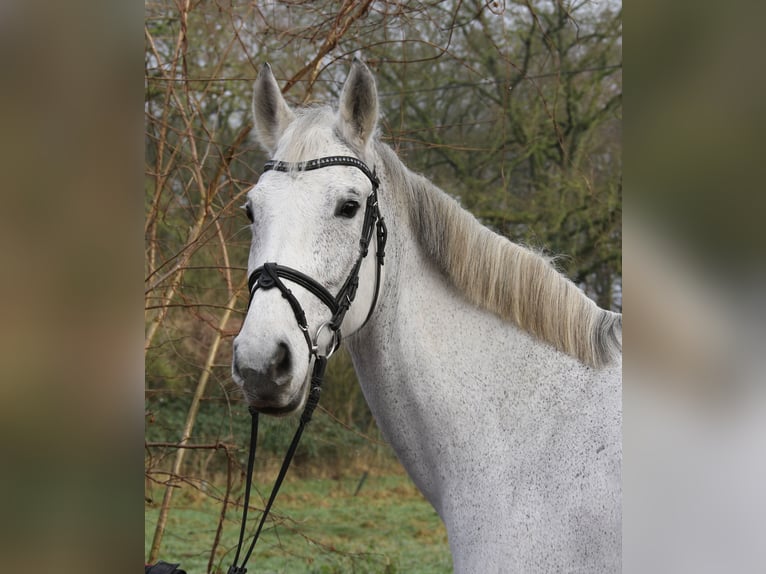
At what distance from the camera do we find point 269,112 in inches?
79.8

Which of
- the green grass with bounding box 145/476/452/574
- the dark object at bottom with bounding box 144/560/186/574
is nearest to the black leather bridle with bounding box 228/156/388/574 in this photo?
the dark object at bottom with bounding box 144/560/186/574

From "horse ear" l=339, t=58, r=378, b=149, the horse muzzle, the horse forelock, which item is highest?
"horse ear" l=339, t=58, r=378, b=149

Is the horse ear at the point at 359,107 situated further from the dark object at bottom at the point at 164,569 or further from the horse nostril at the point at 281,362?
the dark object at bottom at the point at 164,569

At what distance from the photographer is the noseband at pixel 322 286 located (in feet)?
5.33

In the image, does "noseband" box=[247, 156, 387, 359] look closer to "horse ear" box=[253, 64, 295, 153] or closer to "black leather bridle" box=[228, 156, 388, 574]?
"black leather bridle" box=[228, 156, 388, 574]

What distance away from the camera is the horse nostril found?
5.16ft

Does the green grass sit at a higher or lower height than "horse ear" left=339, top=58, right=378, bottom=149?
lower

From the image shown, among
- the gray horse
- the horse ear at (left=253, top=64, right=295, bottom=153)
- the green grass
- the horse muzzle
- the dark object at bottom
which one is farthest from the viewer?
the green grass

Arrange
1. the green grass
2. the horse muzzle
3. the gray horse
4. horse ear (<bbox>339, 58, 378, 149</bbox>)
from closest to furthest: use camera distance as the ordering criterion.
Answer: the horse muzzle
the gray horse
horse ear (<bbox>339, 58, 378, 149</bbox>)
the green grass

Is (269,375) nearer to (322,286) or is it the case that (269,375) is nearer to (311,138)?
(322,286)

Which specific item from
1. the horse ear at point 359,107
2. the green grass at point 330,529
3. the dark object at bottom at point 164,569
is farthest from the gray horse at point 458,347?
the green grass at point 330,529

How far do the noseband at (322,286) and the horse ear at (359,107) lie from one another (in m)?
0.10
